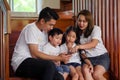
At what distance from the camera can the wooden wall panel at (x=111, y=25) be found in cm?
370

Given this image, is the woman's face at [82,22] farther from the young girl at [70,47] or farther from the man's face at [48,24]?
the man's face at [48,24]

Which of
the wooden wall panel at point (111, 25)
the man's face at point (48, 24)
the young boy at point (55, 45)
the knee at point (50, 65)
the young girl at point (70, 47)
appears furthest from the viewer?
the wooden wall panel at point (111, 25)

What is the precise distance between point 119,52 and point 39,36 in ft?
3.84

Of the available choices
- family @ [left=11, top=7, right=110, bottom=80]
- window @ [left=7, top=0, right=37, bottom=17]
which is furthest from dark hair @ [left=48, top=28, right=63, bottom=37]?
window @ [left=7, top=0, right=37, bottom=17]

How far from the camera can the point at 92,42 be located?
3.39 meters

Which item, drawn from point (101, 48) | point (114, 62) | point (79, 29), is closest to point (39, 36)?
point (79, 29)

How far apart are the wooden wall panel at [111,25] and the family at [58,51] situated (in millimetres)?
198

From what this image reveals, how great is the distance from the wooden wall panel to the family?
0.65ft

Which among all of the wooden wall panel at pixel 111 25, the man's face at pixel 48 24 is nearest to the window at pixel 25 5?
the wooden wall panel at pixel 111 25

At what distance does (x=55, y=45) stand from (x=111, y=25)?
943 millimetres

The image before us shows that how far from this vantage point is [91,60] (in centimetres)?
348

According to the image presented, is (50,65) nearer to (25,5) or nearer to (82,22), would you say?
(82,22)

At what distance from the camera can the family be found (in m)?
2.95

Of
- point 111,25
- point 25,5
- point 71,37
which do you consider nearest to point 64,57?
point 71,37
